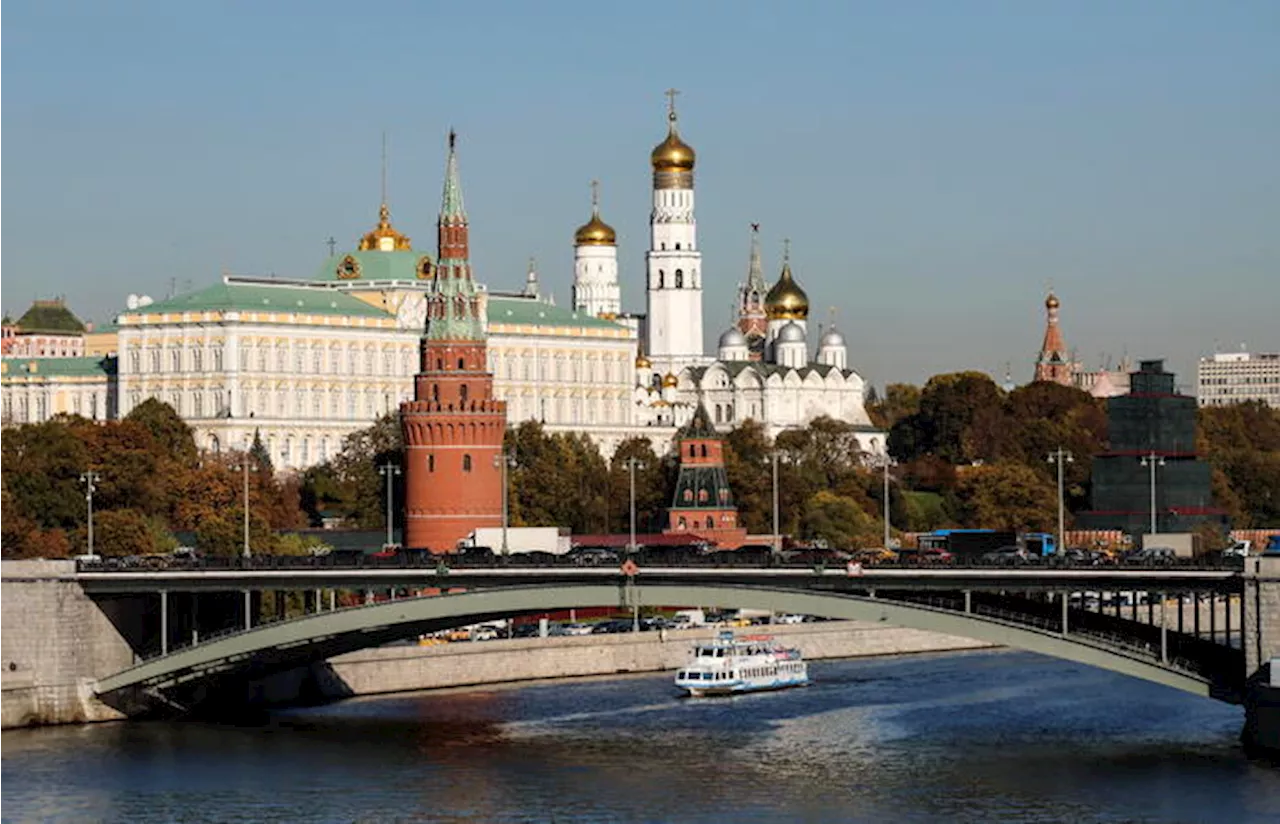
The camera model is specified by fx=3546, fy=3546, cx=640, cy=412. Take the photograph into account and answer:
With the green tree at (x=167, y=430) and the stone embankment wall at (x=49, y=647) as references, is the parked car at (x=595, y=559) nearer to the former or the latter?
the stone embankment wall at (x=49, y=647)

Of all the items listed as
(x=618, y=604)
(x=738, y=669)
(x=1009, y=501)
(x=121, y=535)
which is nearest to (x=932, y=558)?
(x=618, y=604)

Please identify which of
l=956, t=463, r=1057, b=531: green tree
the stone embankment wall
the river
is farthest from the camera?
l=956, t=463, r=1057, b=531: green tree

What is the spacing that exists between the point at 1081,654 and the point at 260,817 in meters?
19.3

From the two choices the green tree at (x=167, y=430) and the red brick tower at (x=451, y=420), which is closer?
the red brick tower at (x=451, y=420)

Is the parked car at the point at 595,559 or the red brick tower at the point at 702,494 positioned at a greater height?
the red brick tower at the point at 702,494

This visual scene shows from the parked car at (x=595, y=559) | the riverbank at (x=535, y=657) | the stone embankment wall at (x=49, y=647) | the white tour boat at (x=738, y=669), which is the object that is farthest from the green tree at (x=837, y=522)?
the stone embankment wall at (x=49, y=647)

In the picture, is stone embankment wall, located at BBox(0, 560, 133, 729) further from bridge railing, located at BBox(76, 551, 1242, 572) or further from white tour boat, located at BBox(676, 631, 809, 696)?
white tour boat, located at BBox(676, 631, 809, 696)

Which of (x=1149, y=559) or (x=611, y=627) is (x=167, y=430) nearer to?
(x=611, y=627)

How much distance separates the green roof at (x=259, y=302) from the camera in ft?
630

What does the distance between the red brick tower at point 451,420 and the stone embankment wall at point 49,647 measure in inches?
1895

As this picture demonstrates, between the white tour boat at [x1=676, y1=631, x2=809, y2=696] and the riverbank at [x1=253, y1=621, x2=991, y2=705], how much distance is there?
341 centimetres

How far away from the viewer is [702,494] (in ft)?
517

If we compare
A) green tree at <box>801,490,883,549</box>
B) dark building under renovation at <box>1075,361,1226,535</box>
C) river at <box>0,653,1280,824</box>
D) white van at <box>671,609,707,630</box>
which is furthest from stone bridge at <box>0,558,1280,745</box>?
dark building under renovation at <box>1075,361,1226,535</box>

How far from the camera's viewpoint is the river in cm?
7475
